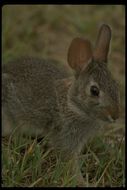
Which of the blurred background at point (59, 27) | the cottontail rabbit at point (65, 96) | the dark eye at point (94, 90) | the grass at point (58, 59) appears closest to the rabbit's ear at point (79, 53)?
the cottontail rabbit at point (65, 96)

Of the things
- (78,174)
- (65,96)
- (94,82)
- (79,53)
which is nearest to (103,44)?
(79,53)

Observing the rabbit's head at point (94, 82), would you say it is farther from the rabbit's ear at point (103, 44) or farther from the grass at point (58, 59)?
the grass at point (58, 59)

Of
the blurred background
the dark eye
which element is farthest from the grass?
the dark eye

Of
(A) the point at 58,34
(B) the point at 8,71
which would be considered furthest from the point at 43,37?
(B) the point at 8,71

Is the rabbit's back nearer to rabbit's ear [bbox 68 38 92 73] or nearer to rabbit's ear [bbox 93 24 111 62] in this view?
rabbit's ear [bbox 68 38 92 73]

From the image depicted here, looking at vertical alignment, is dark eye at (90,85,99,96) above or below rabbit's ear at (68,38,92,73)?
below

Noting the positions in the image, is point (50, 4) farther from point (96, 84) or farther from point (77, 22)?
point (96, 84)

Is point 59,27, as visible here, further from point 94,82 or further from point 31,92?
point 94,82
